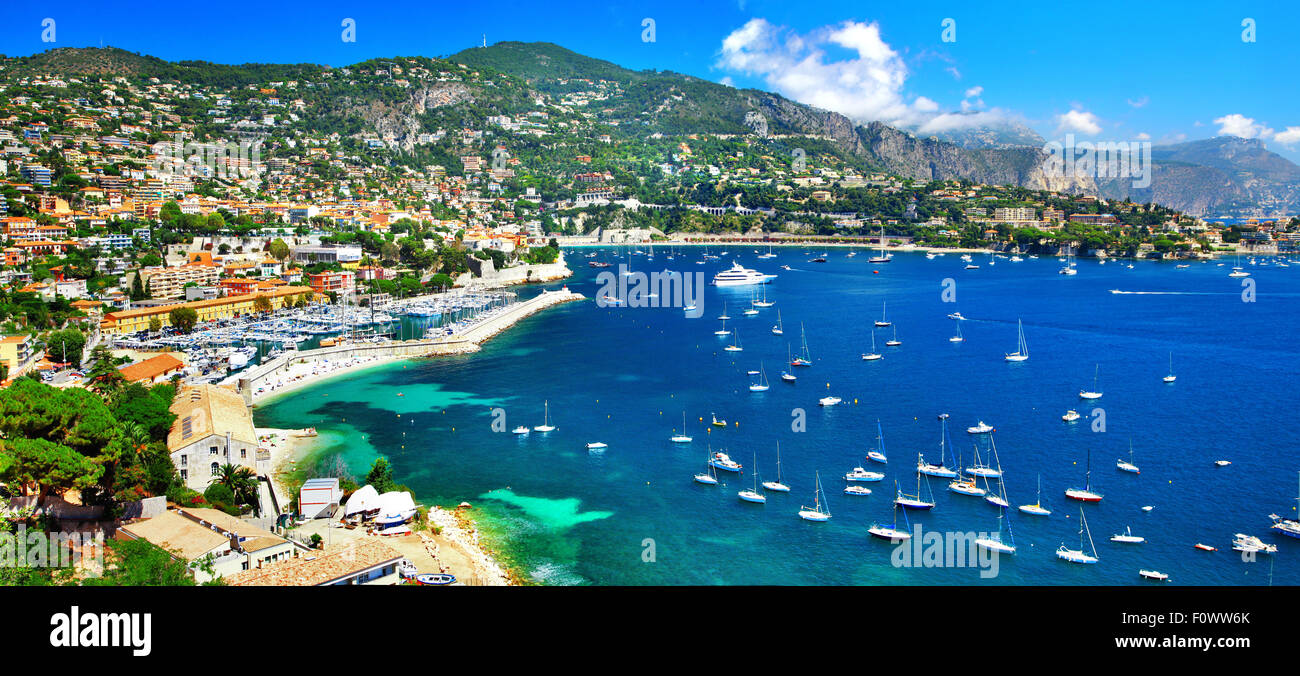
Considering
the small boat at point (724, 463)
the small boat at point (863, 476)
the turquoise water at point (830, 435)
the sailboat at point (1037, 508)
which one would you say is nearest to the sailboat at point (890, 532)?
the turquoise water at point (830, 435)

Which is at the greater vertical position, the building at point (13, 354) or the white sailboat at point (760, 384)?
the building at point (13, 354)

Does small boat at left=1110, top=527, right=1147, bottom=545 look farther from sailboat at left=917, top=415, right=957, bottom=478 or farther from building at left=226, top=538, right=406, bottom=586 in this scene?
building at left=226, top=538, right=406, bottom=586

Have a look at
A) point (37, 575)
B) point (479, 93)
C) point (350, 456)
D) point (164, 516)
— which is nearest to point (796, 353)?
point (350, 456)

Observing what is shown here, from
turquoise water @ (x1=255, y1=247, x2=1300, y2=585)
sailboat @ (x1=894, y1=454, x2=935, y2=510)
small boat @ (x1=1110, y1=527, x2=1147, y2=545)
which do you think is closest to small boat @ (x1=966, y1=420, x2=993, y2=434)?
turquoise water @ (x1=255, y1=247, x2=1300, y2=585)

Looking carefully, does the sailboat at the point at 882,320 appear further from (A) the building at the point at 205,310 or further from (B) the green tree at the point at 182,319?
(B) the green tree at the point at 182,319

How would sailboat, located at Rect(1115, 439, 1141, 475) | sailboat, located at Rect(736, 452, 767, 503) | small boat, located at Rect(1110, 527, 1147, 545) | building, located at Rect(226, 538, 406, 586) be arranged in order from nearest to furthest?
building, located at Rect(226, 538, 406, 586)
small boat, located at Rect(1110, 527, 1147, 545)
sailboat, located at Rect(736, 452, 767, 503)
sailboat, located at Rect(1115, 439, 1141, 475)

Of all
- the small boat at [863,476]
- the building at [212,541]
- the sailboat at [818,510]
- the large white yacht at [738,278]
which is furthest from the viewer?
A: the large white yacht at [738,278]
